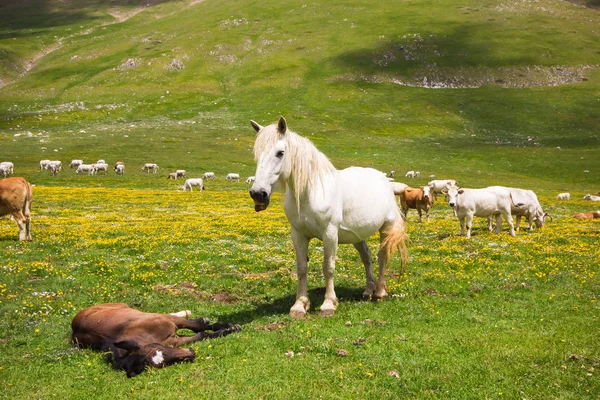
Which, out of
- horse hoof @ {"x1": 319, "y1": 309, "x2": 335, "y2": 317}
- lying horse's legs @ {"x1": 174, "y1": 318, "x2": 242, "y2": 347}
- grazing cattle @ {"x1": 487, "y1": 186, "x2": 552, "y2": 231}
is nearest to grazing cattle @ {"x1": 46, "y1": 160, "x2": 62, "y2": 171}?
grazing cattle @ {"x1": 487, "y1": 186, "x2": 552, "y2": 231}

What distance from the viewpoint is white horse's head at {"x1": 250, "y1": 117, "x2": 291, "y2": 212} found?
34.7 ft

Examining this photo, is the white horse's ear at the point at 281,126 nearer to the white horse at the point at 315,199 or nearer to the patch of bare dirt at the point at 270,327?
the white horse at the point at 315,199

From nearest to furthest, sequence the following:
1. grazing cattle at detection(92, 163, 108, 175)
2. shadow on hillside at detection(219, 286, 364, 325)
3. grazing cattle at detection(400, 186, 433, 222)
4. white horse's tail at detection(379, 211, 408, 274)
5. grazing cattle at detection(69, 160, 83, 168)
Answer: shadow on hillside at detection(219, 286, 364, 325)
white horse's tail at detection(379, 211, 408, 274)
grazing cattle at detection(400, 186, 433, 222)
grazing cattle at detection(92, 163, 108, 175)
grazing cattle at detection(69, 160, 83, 168)

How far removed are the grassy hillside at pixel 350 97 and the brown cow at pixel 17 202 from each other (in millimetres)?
54901

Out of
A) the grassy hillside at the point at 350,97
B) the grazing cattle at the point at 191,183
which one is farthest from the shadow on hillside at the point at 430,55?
the grazing cattle at the point at 191,183

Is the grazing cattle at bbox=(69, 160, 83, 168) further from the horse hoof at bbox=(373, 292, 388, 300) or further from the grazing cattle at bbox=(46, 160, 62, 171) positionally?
the horse hoof at bbox=(373, 292, 388, 300)

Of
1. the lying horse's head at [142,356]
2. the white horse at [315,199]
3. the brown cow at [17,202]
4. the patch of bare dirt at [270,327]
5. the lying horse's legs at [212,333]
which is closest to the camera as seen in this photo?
the lying horse's head at [142,356]

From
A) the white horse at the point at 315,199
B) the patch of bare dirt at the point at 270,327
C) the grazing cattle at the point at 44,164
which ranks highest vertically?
the white horse at the point at 315,199

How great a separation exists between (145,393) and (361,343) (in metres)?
4.37

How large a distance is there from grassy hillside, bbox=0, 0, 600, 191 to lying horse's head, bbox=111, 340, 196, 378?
222 ft

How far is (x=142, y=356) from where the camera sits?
30.3 ft

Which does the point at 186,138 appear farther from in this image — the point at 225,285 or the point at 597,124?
the point at 597,124

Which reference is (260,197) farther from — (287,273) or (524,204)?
(524,204)

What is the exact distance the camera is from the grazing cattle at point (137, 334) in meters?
9.27
